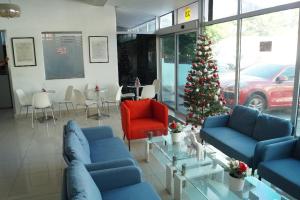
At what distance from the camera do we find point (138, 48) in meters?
8.10

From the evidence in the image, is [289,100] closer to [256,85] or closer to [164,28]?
[256,85]

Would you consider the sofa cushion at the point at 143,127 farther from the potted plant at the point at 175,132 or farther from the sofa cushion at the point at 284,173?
the sofa cushion at the point at 284,173

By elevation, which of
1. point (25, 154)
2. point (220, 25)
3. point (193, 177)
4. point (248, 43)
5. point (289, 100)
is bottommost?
point (25, 154)

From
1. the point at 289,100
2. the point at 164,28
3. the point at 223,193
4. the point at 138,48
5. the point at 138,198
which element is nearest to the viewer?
the point at 138,198

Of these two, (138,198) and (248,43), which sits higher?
(248,43)

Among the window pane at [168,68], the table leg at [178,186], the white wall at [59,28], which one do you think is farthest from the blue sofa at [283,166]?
the white wall at [59,28]

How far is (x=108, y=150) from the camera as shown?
10.6 feet

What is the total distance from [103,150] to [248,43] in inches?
121

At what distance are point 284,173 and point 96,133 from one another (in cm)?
248

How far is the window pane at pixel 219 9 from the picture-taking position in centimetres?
465

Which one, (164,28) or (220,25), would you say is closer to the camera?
(220,25)

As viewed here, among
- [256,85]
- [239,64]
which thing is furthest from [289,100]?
[239,64]

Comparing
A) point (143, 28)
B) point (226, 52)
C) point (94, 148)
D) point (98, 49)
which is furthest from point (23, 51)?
point (226, 52)

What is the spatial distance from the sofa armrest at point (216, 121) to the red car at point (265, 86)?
0.59 metres
